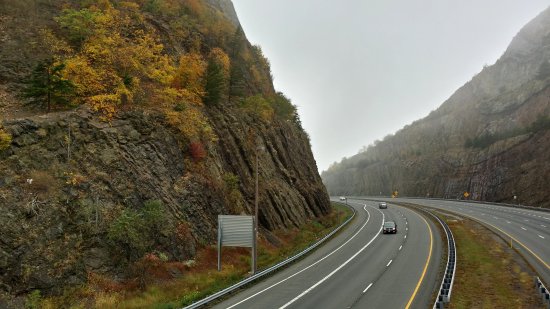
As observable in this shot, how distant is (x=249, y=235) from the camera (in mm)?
27688

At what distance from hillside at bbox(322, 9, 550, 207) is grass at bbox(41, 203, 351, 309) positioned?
57911mm

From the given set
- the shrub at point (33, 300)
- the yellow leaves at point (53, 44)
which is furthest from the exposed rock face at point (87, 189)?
the yellow leaves at point (53, 44)

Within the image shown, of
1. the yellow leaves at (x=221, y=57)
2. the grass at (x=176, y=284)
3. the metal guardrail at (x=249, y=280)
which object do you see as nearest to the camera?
the grass at (x=176, y=284)

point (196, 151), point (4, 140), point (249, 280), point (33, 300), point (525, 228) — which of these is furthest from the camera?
point (525, 228)

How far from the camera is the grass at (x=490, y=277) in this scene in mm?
19703

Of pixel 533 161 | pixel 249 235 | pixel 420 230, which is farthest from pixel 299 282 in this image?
pixel 533 161

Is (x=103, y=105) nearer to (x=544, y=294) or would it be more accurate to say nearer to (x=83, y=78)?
(x=83, y=78)

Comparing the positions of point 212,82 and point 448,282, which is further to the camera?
point 212,82

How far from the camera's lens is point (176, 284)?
74.6ft

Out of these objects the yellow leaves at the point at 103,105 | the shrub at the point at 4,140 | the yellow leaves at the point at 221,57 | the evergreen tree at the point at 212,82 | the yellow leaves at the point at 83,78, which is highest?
the yellow leaves at the point at 221,57

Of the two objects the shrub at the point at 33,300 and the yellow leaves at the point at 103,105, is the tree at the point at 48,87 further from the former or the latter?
the shrub at the point at 33,300

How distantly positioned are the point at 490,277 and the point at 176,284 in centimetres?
1940

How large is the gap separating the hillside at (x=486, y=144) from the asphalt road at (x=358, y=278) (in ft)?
143

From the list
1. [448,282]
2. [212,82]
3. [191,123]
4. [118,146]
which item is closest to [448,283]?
[448,282]
